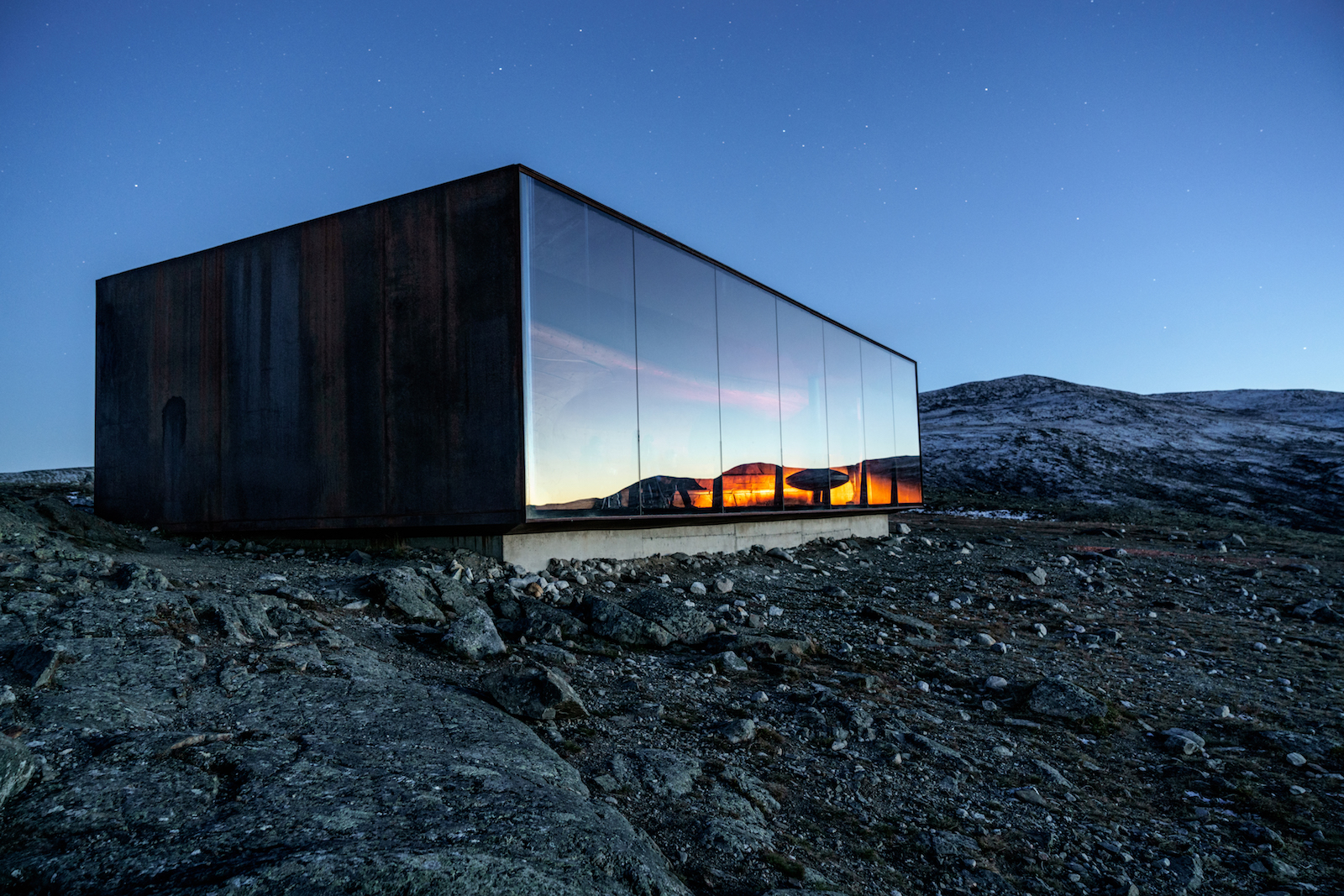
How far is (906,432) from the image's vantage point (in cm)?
1620

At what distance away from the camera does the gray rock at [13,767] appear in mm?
1990

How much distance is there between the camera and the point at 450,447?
711cm

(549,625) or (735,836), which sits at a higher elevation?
(549,625)

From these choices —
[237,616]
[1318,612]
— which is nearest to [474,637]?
[237,616]

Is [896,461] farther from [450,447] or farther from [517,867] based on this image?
[517,867]

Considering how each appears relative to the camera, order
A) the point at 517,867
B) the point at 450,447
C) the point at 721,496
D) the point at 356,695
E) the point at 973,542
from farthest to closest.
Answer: the point at 973,542
the point at 721,496
the point at 450,447
the point at 356,695
the point at 517,867

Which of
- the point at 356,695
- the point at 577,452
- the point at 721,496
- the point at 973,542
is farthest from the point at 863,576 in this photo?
the point at 356,695

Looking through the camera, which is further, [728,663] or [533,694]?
[728,663]

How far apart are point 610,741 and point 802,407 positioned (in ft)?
29.5

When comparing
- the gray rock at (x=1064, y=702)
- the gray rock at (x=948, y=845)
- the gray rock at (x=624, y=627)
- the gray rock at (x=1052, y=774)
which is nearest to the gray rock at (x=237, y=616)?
the gray rock at (x=624, y=627)

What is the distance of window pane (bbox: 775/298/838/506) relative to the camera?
11422 millimetres

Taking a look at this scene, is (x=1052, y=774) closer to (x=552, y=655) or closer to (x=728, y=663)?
(x=728, y=663)

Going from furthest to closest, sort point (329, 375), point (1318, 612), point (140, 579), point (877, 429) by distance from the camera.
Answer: point (877, 429)
point (329, 375)
point (1318, 612)
point (140, 579)

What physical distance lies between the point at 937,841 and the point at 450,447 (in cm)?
556
